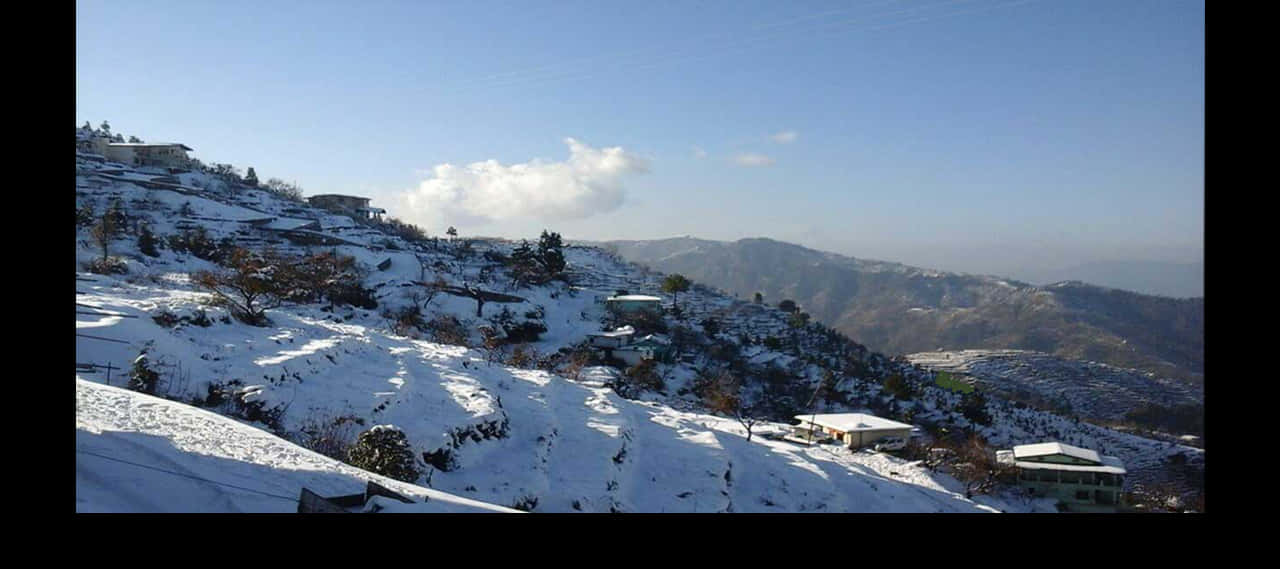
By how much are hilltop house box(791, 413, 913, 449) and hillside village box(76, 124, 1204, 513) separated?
0.17 ft

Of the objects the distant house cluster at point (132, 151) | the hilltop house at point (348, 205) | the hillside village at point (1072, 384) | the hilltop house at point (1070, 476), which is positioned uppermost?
the distant house cluster at point (132, 151)

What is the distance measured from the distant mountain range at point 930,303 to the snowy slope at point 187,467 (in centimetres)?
1930

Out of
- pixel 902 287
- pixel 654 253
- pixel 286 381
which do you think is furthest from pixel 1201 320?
pixel 902 287

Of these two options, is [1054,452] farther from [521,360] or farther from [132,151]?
[132,151]

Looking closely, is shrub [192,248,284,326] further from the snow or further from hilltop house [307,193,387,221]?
hilltop house [307,193,387,221]

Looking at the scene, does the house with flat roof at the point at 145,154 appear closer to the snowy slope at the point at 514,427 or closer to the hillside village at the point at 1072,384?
the snowy slope at the point at 514,427

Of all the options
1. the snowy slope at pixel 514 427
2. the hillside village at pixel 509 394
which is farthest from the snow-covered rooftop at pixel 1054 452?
the snowy slope at pixel 514 427

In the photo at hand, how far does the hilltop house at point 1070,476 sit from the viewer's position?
6441 mm

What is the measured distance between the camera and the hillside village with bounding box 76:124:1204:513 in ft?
14.4

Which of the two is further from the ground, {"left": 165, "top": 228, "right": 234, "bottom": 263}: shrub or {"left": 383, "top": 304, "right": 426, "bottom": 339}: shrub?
{"left": 165, "top": 228, "right": 234, "bottom": 263}: shrub

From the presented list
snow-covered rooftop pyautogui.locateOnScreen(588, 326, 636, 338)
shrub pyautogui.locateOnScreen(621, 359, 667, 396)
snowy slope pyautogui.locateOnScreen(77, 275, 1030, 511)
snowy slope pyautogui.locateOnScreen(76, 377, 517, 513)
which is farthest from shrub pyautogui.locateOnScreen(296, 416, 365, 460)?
snow-covered rooftop pyautogui.locateOnScreen(588, 326, 636, 338)

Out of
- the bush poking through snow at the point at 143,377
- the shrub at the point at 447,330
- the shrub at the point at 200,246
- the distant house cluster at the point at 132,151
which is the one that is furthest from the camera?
the distant house cluster at the point at 132,151

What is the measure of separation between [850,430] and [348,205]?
26.9 m
